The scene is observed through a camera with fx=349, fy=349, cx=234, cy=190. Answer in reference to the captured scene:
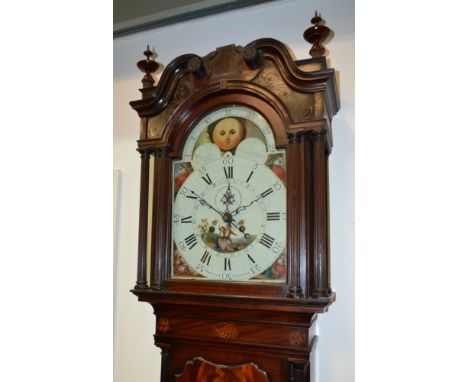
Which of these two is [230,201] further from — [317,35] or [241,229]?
[317,35]

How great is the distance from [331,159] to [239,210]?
0.42 m

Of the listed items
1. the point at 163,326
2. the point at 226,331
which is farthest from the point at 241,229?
the point at 163,326

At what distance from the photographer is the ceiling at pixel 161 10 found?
4.68ft

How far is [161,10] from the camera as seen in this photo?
149cm

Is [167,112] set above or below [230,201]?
above

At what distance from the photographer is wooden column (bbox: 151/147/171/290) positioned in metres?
1.12

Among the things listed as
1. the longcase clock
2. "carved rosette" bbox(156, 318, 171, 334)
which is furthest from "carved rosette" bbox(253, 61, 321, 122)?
"carved rosette" bbox(156, 318, 171, 334)

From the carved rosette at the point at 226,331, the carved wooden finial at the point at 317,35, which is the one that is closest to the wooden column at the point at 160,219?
the carved rosette at the point at 226,331

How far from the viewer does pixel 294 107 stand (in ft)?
3.29

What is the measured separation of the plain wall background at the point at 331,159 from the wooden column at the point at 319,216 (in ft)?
0.83
